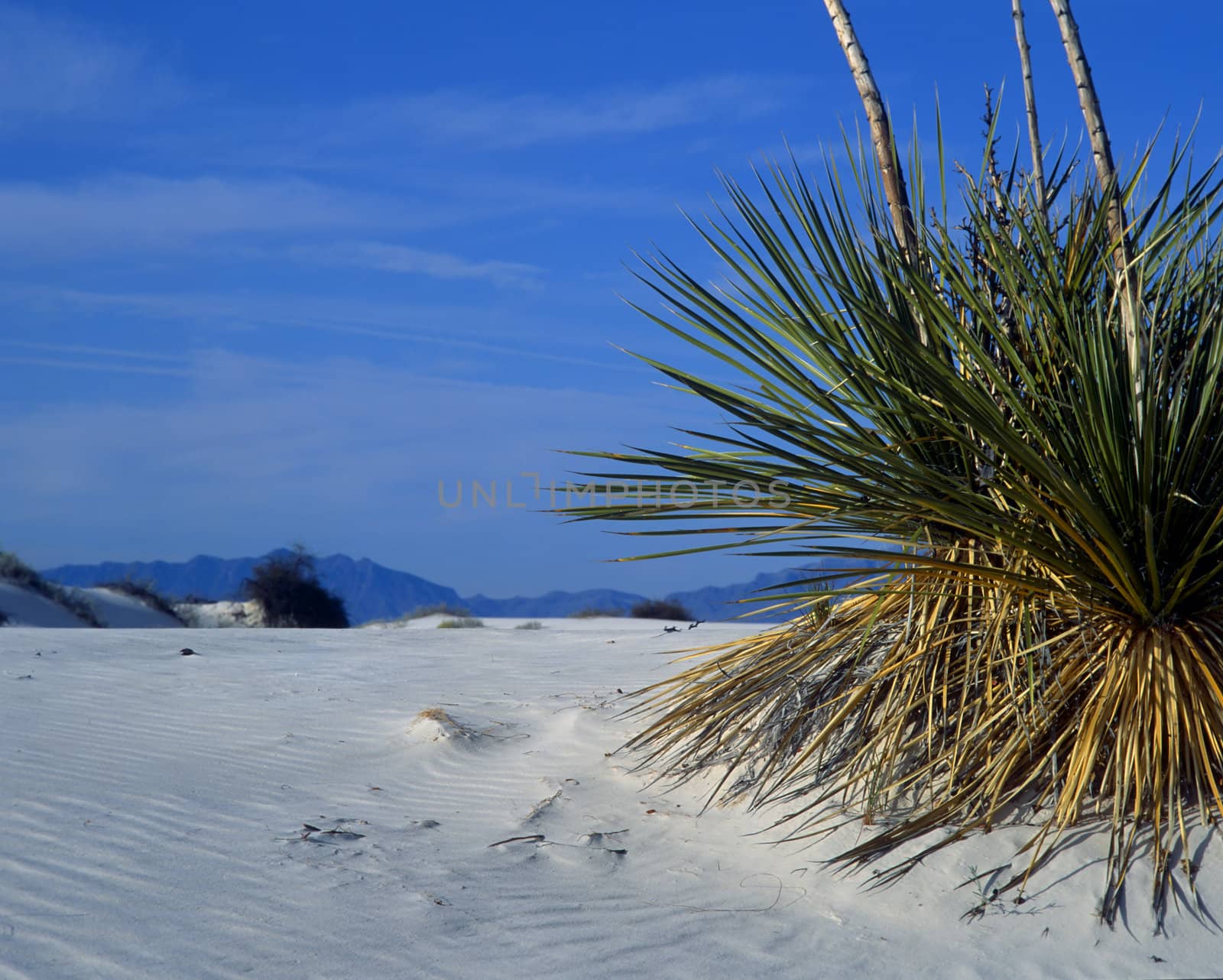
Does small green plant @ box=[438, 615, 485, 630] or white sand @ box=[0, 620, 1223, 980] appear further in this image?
small green plant @ box=[438, 615, 485, 630]

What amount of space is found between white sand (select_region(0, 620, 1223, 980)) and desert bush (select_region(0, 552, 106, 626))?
479 inches

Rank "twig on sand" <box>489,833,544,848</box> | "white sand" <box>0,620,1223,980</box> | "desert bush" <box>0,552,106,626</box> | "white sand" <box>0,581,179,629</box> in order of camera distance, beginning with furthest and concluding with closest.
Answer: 1. "desert bush" <box>0,552,106,626</box>
2. "white sand" <box>0,581,179,629</box>
3. "twig on sand" <box>489,833,544,848</box>
4. "white sand" <box>0,620,1223,980</box>

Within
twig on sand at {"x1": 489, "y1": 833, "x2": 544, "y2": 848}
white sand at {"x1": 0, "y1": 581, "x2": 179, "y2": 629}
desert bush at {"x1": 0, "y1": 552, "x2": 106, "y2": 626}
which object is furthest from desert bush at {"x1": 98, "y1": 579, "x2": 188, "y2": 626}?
twig on sand at {"x1": 489, "y1": 833, "x2": 544, "y2": 848}

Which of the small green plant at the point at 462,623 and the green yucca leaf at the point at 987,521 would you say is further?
the small green plant at the point at 462,623

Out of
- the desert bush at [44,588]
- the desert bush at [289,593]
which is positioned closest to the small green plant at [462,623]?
the desert bush at [289,593]

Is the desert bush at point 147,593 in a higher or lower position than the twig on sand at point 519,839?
lower

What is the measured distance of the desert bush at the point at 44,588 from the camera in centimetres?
1631

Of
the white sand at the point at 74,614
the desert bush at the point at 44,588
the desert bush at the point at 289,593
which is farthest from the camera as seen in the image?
the desert bush at the point at 289,593

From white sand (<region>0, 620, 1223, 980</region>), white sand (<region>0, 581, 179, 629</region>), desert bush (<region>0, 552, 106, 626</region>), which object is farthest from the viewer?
desert bush (<region>0, 552, 106, 626</region>)

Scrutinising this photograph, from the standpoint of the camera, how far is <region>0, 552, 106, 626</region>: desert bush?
16.3m

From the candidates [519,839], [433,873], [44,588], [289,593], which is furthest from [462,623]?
[433,873]

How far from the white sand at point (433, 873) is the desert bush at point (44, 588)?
1216cm

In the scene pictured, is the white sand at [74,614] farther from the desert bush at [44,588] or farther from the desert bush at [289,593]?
the desert bush at [289,593]

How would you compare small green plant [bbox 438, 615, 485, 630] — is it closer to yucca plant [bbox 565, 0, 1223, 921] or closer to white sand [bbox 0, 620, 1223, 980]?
white sand [bbox 0, 620, 1223, 980]
